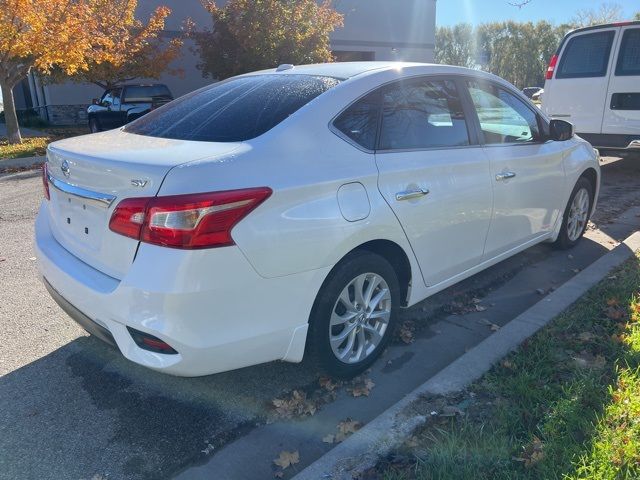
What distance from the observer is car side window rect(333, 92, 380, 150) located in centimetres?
301

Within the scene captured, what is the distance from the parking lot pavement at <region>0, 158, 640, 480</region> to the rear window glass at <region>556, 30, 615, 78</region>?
5263 mm

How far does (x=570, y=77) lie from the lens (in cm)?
866

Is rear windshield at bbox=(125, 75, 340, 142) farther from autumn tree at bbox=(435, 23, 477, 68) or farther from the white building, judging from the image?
autumn tree at bbox=(435, 23, 477, 68)

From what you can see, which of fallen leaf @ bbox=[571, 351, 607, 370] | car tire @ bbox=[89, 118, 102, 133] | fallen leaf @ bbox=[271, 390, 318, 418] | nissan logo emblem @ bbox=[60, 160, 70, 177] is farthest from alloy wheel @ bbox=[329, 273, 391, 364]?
car tire @ bbox=[89, 118, 102, 133]

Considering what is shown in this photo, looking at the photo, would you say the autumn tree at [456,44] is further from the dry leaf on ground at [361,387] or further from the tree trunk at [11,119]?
Result: the dry leaf on ground at [361,387]

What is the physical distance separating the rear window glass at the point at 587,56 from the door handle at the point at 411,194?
21.3 feet

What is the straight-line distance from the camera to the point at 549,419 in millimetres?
2682

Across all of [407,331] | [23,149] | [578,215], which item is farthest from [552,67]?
[23,149]

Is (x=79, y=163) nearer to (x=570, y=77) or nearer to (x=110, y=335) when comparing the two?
(x=110, y=335)

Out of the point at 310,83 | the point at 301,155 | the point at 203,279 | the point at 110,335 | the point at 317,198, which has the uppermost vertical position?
the point at 310,83

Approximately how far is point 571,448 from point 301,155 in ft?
5.92

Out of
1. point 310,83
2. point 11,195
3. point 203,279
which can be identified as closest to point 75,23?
point 11,195

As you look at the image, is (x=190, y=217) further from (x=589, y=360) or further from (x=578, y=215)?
(x=578, y=215)

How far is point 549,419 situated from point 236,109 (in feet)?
7.49
